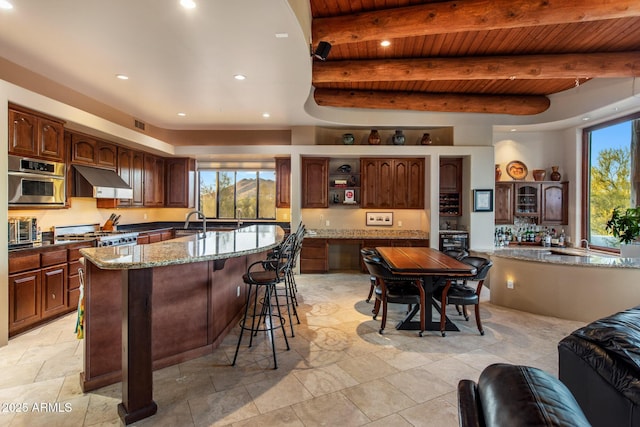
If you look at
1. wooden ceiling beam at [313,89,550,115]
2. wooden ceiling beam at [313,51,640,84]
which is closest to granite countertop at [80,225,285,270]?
wooden ceiling beam at [313,51,640,84]

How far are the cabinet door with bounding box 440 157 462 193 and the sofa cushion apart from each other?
5.91 meters

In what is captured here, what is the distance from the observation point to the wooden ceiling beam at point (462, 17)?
300 centimetres

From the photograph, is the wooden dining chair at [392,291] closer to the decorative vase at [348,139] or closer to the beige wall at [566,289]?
the beige wall at [566,289]

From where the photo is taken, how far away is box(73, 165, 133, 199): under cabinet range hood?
4.51 m

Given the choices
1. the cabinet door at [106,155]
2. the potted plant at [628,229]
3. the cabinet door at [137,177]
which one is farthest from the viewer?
the cabinet door at [137,177]

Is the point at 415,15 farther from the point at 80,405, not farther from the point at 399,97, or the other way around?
the point at 80,405

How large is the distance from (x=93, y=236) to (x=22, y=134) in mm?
1625

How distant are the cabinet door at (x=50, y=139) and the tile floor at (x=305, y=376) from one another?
207cm

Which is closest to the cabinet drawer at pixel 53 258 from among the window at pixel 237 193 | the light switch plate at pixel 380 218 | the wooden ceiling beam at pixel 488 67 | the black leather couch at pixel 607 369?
the window at pixel 237 193

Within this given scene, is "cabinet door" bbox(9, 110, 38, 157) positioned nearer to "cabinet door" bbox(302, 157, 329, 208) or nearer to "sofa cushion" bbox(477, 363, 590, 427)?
"cabinet door" bbox(302, 157, 329, 208)

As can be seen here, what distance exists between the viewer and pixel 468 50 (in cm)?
428

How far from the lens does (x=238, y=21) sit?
101 inches

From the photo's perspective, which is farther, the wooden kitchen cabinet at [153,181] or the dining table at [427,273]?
the wooden kitchen cabinet at [153,181]

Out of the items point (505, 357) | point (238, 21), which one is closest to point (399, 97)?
point (238, 21)
